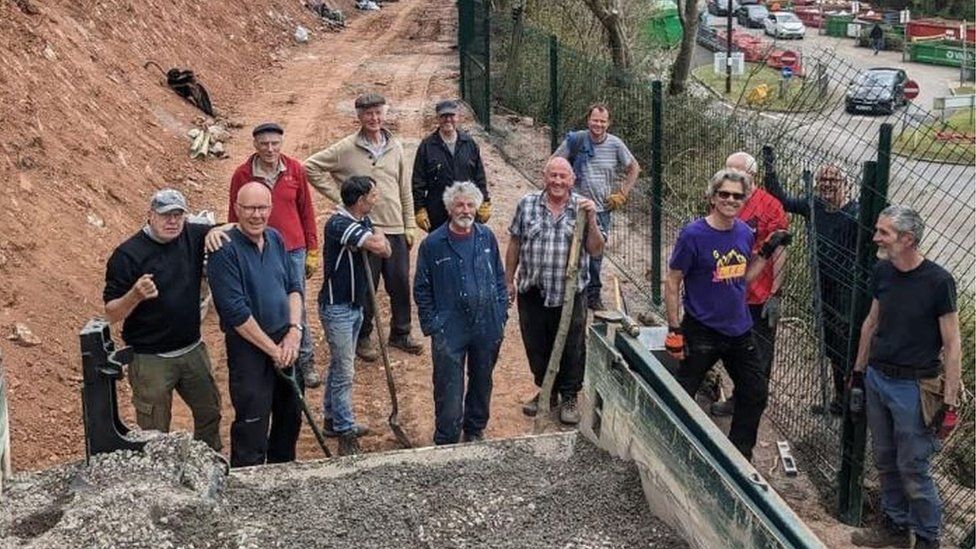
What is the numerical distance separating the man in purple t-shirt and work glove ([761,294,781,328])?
41 centimetres

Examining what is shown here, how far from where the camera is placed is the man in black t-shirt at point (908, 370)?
472 centimetres

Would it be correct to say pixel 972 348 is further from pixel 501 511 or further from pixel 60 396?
pixel 60 396

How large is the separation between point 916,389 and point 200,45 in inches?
573

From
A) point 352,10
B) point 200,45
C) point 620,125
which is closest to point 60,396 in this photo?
point 620,125

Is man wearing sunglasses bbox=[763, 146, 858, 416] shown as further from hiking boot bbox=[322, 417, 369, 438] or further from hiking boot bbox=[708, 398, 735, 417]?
hiking boot bbox=[322, 417, 369, 438]

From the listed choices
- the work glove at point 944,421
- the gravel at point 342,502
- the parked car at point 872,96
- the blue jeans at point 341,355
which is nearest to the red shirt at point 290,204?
the blue jeans at point 341,355

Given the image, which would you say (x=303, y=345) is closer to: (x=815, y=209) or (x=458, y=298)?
(x=458, y=298)

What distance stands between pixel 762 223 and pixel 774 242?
0.26 metres

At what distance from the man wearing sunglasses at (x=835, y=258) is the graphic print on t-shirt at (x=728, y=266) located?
24.0 inches

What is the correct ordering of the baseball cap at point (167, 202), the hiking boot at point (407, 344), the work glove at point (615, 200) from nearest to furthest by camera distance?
the baseball cap at point (167, 202)
the work glove at point (615, 200)
the hiking boot at point (407, 344)

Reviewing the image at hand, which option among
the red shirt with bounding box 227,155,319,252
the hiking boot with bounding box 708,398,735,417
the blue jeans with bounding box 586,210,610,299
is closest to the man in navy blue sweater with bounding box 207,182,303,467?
the red shirt with bounding box 227,155,319,252

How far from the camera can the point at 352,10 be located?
30.0 meters

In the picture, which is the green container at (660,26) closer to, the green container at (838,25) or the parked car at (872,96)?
the parked car at (872,96)

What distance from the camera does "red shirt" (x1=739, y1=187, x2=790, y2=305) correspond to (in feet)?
19.2
